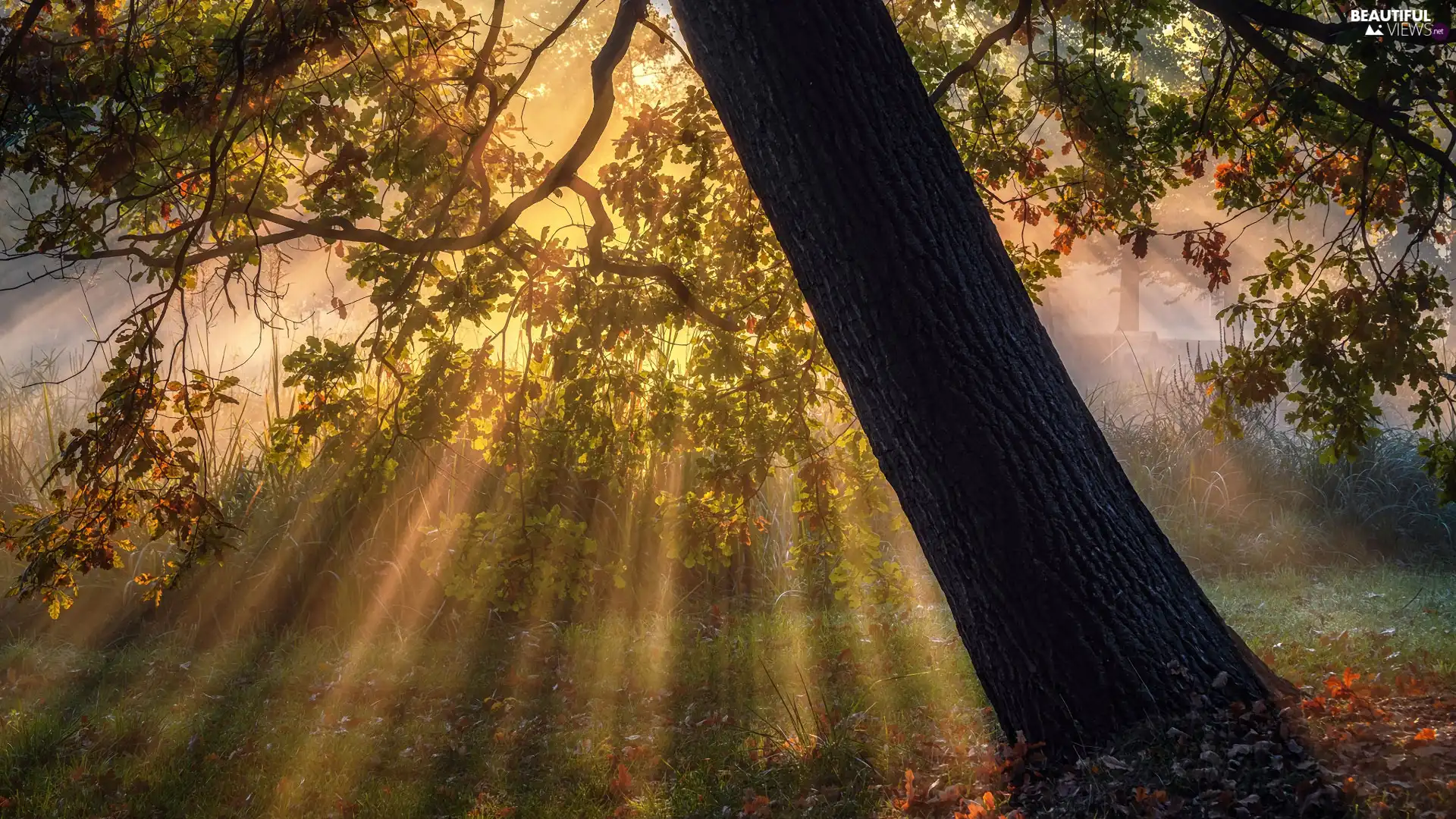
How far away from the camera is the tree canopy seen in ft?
12.0

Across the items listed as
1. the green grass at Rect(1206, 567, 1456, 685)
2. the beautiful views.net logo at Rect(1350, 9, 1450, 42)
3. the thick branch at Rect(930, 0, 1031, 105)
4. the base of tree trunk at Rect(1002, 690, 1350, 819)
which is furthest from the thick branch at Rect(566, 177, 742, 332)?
the green grass at Rect(1206, 567, 1456, 685)

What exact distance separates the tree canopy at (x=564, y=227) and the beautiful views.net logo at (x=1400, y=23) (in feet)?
0.26

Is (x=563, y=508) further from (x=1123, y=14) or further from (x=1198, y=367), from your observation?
(x=1198, y=367)

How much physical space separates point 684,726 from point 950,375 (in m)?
3.06

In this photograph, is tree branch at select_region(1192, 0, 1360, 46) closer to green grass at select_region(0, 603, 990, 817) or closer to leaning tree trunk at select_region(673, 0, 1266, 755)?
leaning tree trunk at select_region(673, 0, 1266, 755)

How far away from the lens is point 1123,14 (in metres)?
4.69

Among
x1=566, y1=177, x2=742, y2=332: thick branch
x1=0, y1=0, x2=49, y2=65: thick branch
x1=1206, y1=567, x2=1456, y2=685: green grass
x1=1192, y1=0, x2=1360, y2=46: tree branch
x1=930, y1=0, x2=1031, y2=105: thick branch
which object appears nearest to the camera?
x1=0, y1=0, x2=49, y2=65: thick branch

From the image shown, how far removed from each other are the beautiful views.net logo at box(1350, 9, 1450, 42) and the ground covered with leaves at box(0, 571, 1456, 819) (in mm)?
2014

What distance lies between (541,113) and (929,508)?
2216cm

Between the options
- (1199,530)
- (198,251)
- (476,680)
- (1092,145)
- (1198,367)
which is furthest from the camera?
(1198,367)

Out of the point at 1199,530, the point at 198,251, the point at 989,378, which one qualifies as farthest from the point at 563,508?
the point at 1199,530

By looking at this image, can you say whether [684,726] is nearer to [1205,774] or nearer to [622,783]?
[622,783]

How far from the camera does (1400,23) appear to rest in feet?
10.4

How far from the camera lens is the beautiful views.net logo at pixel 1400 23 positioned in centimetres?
278
